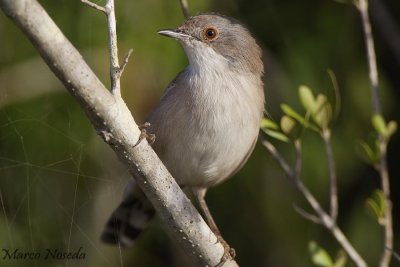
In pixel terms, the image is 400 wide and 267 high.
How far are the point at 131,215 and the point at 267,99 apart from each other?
1707mm

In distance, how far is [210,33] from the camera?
17.9ft

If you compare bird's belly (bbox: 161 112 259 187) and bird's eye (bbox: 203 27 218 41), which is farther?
bird's eye (bbox: 203 27 218 41)

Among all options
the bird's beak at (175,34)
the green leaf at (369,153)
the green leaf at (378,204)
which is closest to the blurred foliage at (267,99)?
the green leaf at (369,153)

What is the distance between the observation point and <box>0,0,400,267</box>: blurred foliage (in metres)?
5.43

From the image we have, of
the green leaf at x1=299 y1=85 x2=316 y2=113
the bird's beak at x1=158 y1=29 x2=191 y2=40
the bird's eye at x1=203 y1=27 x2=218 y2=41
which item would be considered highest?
the bird's beak at x1=158 y1=29 x2=191 y2=40

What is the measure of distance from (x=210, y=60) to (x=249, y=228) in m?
2.04

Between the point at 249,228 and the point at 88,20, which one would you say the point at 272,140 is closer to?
the point at 249,228

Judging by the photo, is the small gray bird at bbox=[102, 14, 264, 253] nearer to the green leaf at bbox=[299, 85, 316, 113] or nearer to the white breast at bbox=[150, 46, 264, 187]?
the white breast at bbox=[150, 46, 264, 187]

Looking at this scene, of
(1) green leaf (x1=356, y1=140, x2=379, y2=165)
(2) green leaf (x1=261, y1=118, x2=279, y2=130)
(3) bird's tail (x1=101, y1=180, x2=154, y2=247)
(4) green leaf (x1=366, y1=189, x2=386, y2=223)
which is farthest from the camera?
(3) bird's tail (x1=101, y1=180, x2=154, y2=247)

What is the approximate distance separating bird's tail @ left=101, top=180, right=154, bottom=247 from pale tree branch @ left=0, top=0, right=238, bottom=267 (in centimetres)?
160

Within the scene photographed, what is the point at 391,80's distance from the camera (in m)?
6.91

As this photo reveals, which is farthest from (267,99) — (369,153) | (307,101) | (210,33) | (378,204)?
(378,204)

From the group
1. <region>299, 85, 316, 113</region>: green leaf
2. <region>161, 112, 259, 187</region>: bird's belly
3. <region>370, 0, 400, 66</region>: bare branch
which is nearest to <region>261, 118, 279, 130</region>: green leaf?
<region>161, 112, 259, 187</region>: bird's belly

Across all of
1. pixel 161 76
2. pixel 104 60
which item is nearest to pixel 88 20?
pixel 104 60
